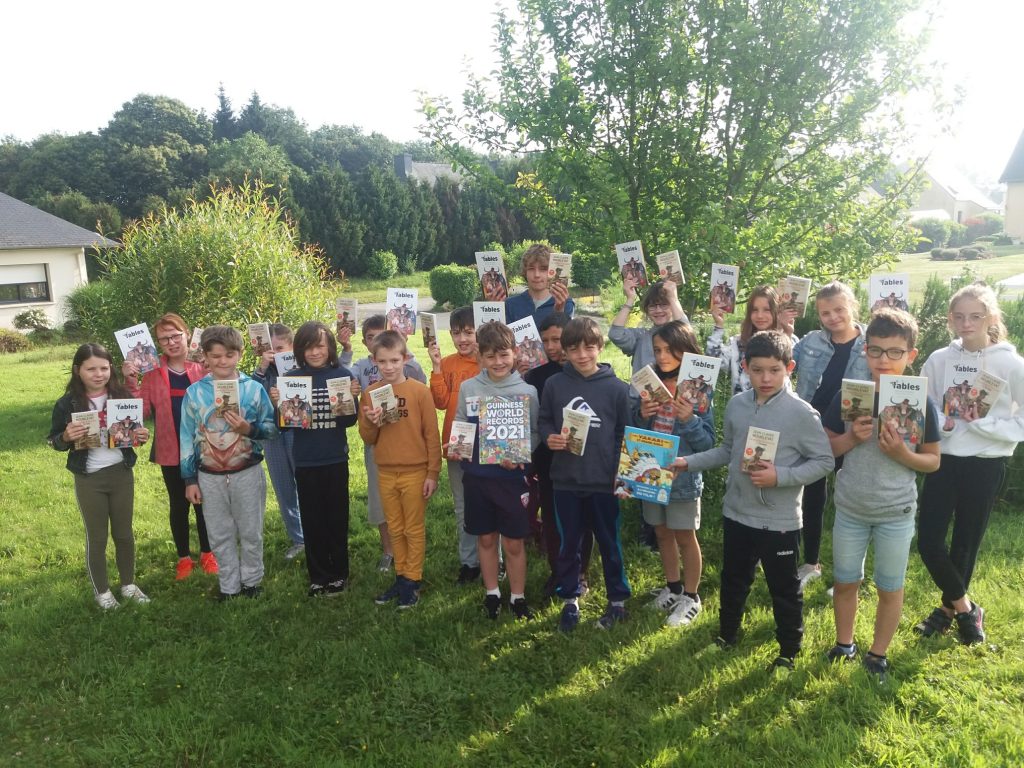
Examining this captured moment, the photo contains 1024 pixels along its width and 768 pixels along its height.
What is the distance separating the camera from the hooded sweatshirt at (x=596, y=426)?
13.7 ft

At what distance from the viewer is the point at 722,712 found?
11.3 feet

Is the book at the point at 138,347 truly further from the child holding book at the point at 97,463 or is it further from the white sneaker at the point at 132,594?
the white sneaker at the point at 132,594

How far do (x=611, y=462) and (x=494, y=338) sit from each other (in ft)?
3.42

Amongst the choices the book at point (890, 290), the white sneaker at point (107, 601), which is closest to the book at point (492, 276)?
the book at point (890, 290)

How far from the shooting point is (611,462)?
4.19 metres

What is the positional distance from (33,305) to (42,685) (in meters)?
27.7

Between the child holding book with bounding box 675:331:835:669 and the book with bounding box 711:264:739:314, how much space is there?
4.23 feet

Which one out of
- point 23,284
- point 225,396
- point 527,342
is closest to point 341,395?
point 225,396

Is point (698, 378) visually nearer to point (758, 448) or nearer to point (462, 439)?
point (758, 448)

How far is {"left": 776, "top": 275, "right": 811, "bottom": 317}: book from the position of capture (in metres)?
4.77

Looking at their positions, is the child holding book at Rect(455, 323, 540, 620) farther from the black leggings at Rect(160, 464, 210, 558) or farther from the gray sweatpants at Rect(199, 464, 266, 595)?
Result: the black leggings at Rect(160, 464, 210, 558)

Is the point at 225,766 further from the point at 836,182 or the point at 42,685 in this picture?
the point at 836,182

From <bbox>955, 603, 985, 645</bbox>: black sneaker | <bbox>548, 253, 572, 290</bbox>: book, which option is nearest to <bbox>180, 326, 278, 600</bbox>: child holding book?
<bbox>548, 253, 572, 290</bbox>: book

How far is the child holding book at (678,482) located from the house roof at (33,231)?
27722 mm
